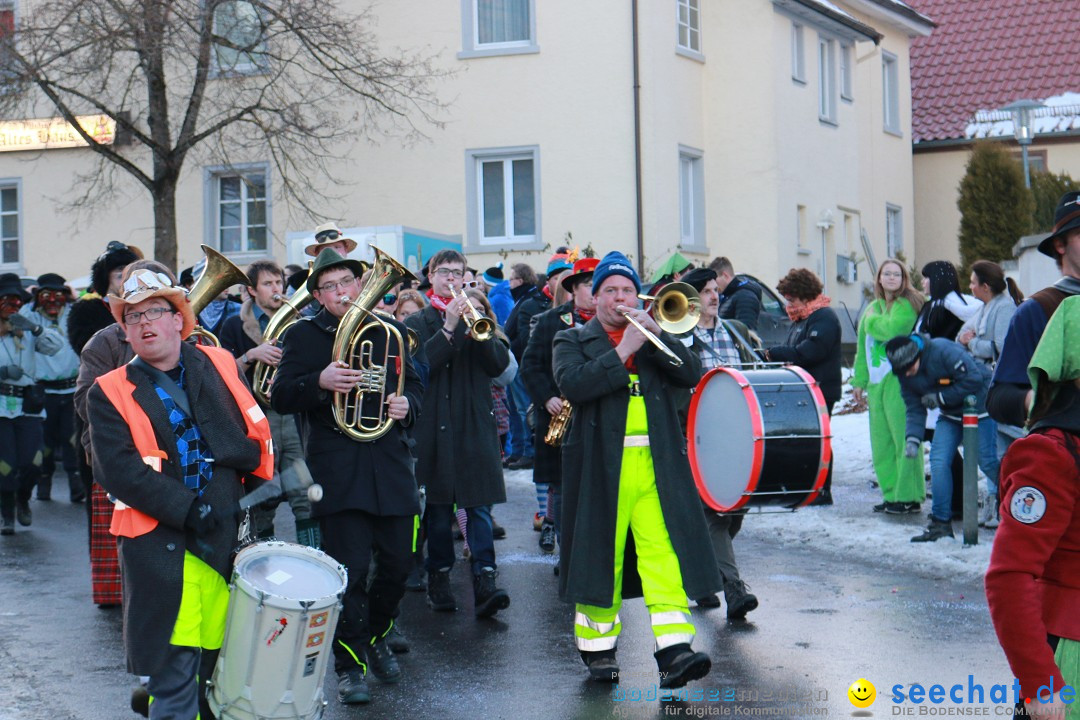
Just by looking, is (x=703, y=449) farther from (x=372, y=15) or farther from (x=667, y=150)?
(x=372, y=15)

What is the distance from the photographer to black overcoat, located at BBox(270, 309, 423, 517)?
7070 mm

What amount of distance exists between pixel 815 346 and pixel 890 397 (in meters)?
0.76

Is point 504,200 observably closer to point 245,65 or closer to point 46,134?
point 245,65

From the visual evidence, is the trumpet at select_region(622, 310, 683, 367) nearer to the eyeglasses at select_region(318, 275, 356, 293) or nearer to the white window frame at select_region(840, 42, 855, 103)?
the eyeglasses at select_region(318, 275, 356, 293)

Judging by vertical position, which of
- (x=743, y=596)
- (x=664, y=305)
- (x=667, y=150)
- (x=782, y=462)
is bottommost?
(x=743, y=596)

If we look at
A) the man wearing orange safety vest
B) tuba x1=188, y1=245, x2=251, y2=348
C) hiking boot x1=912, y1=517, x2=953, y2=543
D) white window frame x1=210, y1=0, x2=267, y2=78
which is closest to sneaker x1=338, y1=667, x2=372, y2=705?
the man wearing orange safety vest

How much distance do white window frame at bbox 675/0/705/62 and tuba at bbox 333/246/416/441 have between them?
1840 cm

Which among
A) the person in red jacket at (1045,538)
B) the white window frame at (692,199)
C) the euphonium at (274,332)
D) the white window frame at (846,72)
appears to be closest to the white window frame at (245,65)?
the white window frame at (692,199)

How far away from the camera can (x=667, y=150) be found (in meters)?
24.5

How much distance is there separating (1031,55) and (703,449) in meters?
26.4

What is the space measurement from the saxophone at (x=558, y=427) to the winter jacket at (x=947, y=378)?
325 cm

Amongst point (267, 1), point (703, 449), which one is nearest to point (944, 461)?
point (703, 449)

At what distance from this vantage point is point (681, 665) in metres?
6.67

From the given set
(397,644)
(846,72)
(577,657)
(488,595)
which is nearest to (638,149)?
(846,72)
